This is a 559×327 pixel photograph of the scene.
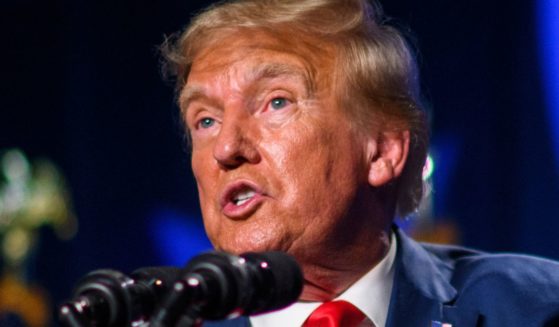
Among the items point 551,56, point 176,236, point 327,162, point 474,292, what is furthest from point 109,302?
point 176,236

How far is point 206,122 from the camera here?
279 centimetres

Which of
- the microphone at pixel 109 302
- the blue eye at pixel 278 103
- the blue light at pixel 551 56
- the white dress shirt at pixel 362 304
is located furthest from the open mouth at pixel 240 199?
the blue light at pixel 551 56

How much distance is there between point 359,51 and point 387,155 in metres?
0.29

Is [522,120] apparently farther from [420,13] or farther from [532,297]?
[532,297]

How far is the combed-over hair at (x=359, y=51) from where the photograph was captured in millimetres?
2760

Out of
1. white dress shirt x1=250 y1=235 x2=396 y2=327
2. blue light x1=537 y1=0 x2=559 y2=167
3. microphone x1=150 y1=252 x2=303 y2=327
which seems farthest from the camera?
blue light x1=537 y1=0 x2=559 y2=167

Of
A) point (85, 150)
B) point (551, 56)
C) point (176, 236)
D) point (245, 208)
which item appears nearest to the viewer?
point (245, 208)

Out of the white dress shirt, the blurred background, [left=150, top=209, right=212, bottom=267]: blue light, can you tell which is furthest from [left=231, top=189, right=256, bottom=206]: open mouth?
[left=150, top=209, right=212, bottom=267]: blue light

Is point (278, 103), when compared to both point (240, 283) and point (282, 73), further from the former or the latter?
point (240, 283)

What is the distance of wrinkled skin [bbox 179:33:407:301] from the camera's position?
8.46ft

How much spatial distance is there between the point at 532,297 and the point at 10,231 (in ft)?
9.22

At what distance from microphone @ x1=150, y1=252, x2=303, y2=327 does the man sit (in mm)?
695

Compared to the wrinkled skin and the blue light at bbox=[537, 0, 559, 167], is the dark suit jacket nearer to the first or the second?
the wrinkled skin

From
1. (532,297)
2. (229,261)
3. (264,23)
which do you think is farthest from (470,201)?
(229,261)
